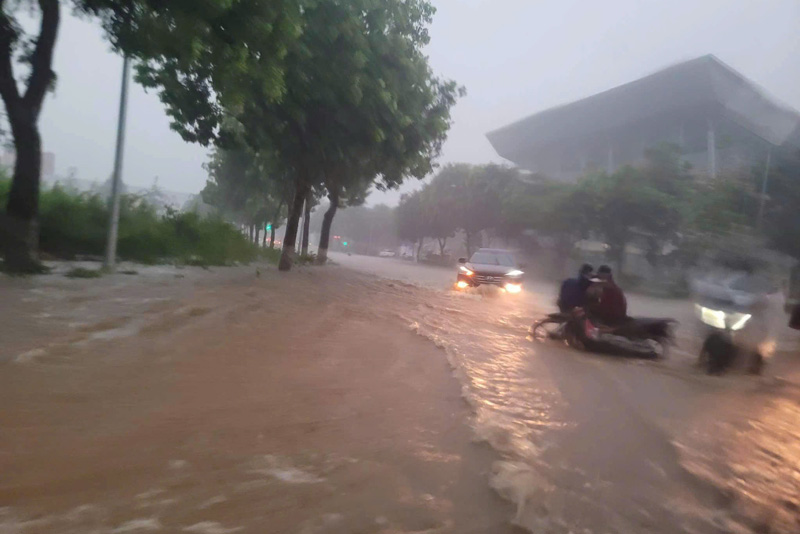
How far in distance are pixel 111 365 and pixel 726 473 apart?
16.7 ft

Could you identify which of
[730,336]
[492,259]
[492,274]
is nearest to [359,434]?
[730,336]

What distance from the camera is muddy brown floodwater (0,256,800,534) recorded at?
10.6 ft

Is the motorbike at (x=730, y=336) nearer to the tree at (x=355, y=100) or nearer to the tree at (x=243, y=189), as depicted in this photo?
the tree at (x=355, y=100)

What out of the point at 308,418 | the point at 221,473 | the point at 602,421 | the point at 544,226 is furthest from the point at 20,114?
the point at 544,226

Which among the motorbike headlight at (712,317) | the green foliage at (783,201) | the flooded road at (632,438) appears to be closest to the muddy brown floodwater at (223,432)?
the flooded road at (632,438)

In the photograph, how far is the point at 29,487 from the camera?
3.21 metres

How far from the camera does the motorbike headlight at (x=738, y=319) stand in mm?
7223

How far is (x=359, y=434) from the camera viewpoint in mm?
4441

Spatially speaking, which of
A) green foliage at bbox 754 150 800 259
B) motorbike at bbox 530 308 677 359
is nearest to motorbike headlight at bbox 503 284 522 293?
green foliage at bbox 754 150 800 259

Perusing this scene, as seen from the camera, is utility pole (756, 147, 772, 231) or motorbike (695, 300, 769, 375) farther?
utility pole (756, 147, 772, 231)

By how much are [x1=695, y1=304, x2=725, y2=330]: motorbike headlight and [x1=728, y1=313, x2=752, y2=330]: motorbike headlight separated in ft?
0.30

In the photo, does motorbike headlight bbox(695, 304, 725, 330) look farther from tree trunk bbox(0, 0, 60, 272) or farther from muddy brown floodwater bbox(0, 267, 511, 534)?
tree trunk bbox(0, 0, 60, 272)

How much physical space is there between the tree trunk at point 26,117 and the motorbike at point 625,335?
8368 millimetres

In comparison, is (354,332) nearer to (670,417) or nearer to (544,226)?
(670,417)
